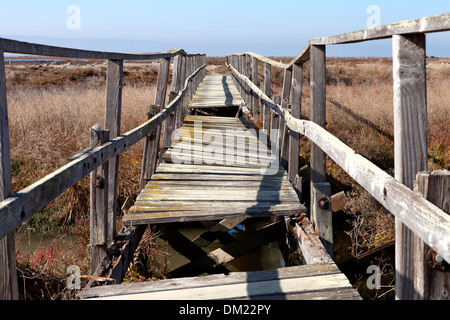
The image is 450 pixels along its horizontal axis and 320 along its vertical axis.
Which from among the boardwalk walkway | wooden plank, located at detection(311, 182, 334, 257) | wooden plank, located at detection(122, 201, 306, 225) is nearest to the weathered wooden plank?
the boardwalk walkway

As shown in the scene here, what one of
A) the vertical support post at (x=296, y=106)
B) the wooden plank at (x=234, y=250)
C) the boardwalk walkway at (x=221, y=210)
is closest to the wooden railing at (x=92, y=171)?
the boardwalk walkway at (x=221, y=210)

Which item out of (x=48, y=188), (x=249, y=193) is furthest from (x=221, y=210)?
(x=48, y=188)

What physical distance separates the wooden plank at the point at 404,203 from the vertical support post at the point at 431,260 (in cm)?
7

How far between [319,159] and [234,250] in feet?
6.92

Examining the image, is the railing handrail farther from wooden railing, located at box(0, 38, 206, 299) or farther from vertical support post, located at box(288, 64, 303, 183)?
vertical support post, located at box(288, 64, 303, 183)

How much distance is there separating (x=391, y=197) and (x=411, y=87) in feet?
1.48

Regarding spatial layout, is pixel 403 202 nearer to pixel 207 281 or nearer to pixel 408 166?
pixel 408 166

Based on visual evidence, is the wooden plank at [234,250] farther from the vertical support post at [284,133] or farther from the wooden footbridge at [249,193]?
the vertical support post at [284,133]

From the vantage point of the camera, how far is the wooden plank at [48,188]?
1591 millimetres

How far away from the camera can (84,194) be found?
6871 mm

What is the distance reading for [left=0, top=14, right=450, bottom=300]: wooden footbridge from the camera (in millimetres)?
1670
